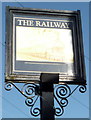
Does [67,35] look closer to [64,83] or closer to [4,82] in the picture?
[64,83]

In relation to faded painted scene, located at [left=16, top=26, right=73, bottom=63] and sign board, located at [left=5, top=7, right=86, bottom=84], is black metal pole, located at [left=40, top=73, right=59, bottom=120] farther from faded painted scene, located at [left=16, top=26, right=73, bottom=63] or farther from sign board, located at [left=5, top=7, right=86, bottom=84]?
faded painted scene, located at [left=16, top=26, right=73, bottom=63]

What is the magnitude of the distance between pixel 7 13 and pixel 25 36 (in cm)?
46

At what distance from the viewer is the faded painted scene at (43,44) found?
16.7 feet

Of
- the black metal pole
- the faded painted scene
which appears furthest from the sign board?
the black metal pole

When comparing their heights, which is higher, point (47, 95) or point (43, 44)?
point (43, 44)

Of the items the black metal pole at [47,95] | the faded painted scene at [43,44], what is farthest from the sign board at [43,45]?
the black metal pole at [47,95]

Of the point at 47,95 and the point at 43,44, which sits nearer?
the point at 47,95

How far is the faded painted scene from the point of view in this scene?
200 inches

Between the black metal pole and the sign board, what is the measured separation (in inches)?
9.8

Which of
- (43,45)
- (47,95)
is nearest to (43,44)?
(43,45)

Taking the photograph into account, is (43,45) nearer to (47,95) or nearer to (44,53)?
(44,53)

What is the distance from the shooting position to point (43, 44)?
5.20 m

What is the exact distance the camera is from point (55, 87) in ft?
15.9

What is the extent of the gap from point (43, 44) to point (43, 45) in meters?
0.02
